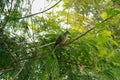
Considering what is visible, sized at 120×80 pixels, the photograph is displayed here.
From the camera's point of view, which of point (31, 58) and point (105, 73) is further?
point (105, 73)

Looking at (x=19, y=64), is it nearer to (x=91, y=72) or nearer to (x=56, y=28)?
(x=56, y=28)

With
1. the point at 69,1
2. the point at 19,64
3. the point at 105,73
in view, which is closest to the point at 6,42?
the point at 19,64

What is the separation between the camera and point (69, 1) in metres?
2.32

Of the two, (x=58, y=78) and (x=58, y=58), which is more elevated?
(x=58, y=58)

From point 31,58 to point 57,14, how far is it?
0.58m

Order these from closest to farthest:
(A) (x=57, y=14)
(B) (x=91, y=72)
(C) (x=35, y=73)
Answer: (C) (x=35, y=73) < (B) (x=91, y=72) < (A) (x=57, y=14)

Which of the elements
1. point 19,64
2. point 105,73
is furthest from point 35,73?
point 105,73

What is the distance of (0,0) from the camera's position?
221 cm

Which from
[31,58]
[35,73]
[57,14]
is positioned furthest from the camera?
[57,14]

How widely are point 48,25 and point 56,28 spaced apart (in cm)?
8

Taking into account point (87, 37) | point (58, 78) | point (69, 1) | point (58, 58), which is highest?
point (69, 1)

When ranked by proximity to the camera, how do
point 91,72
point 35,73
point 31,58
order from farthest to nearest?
point 91,72
point 35,73
point 31,58

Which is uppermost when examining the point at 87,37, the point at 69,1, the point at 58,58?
the point at 69,1

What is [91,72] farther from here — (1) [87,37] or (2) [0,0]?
(2) [0,0]
